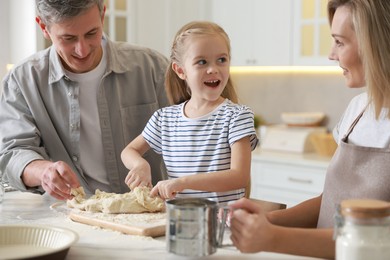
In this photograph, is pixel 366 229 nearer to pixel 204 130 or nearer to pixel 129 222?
pixel 129 222

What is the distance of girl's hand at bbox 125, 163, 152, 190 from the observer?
2.03 m

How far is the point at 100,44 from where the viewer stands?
96.0 inches

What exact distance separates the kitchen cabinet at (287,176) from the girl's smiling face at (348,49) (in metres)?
2.35

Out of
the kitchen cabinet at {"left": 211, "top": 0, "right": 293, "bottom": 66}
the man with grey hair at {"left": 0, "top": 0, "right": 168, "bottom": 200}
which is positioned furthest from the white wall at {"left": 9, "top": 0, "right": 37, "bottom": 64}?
the man with grey hair at {"left": 0, "top": 0, "right": 168, "bottom": 200}

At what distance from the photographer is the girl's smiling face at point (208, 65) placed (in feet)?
6.97

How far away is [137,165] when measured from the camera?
2105mm

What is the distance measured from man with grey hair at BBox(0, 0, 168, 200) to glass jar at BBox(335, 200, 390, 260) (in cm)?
131

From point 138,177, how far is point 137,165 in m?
0.07

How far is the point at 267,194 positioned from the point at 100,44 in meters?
2.30

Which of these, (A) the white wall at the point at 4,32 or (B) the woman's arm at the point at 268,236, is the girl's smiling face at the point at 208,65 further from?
(A) the white wall at the point at 4,32

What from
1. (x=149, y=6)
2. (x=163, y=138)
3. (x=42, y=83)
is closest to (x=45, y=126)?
(x=42, y=83)

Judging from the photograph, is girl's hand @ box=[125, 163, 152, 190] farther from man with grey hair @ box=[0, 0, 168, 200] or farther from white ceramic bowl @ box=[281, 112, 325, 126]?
white ceramic bowl @ box=[281, 112, 325, 126]

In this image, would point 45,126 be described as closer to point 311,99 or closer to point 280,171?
point 280,171

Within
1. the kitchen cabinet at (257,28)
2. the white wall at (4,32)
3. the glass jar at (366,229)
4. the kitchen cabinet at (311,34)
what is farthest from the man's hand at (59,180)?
the kitchen cabinet at (257,28)
